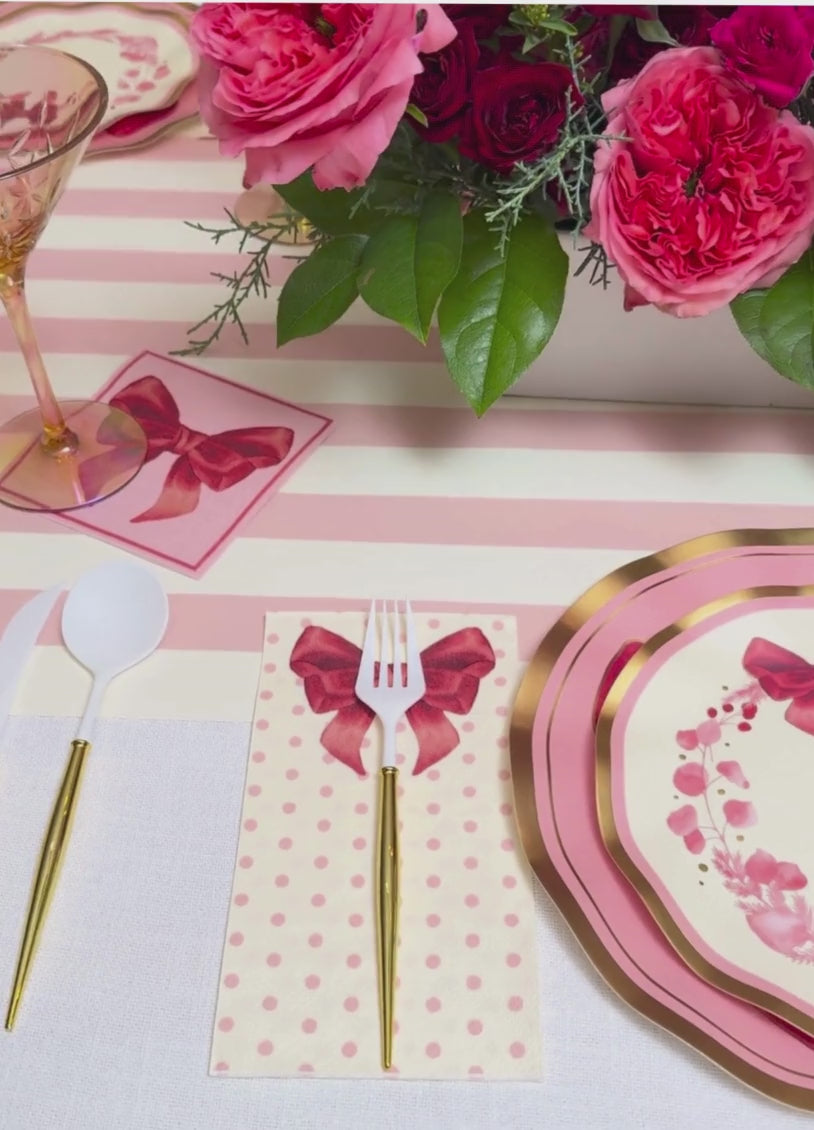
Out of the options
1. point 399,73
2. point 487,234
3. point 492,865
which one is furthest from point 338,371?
point 492,865

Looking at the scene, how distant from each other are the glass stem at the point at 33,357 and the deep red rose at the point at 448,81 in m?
0.26

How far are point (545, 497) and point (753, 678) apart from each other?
175mm

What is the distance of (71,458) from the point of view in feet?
2.19

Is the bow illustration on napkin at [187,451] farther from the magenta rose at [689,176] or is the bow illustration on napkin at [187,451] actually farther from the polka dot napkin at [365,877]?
the magenta rose at [689,176]

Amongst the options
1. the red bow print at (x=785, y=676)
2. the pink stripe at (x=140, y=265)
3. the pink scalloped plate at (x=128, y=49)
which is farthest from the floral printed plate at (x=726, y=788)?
the pink scalloped plate at (x=128, y=49)

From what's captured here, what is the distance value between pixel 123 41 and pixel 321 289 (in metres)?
0.52

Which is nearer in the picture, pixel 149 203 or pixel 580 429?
pixel 580 429

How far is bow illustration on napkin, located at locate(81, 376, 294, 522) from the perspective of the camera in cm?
65

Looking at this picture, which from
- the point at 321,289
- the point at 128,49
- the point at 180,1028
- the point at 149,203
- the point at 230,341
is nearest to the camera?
the point at 180,1028

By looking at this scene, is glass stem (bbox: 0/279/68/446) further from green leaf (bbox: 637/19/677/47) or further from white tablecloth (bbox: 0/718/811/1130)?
green leaf (bbox: 637/19/677/47)

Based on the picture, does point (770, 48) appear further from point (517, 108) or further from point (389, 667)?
point (389, 667)

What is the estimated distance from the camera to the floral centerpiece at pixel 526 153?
0.49 metres

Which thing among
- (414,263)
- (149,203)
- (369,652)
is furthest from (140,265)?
(369,652)

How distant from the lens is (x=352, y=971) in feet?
1.48
